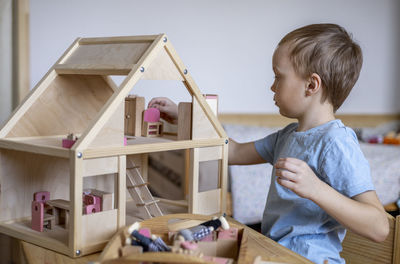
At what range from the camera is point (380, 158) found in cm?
217

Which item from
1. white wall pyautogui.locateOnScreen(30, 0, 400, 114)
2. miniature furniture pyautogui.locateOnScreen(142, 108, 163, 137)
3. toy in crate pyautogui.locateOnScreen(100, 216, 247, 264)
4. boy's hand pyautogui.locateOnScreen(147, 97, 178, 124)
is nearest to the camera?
toy in crate pyautogui.locateOnScreen(100, 216, 247, 264)

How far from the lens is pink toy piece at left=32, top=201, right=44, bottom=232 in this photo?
907 millimetres

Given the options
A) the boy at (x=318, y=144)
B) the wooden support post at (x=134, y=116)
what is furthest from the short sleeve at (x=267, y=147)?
the wooden support post at (x=134, y=116)

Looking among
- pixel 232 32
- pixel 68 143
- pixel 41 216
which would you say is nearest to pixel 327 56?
pixel 68 143

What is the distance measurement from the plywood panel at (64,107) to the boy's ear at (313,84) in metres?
0.50

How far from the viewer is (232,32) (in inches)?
88.4

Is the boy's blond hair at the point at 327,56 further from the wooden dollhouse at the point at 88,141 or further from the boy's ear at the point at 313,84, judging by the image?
the wooden dollhouse at the point at 88,141

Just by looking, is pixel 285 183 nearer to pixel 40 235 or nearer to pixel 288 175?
pixel 288 175

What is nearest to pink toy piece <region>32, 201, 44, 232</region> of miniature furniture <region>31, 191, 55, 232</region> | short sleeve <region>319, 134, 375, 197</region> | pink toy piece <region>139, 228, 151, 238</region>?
miniature furniture <region>31, 191, 55, 232</region>

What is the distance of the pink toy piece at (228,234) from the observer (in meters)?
0.81

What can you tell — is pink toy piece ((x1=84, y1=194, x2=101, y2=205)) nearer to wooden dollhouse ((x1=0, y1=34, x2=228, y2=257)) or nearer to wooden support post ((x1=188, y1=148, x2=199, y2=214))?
wooden dollhouse ((x1=0, y1=34, x2=228, y2=257))

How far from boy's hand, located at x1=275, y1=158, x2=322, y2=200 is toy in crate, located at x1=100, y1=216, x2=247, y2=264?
0.42 feet

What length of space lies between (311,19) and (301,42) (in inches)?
62.9

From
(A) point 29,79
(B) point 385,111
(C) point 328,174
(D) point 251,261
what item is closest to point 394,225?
(C) point 328,174
